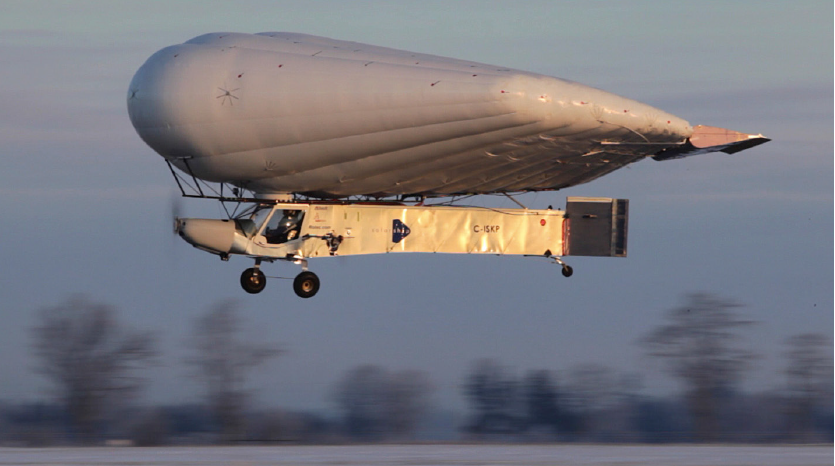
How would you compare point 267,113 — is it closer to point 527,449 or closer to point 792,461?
point 527,449

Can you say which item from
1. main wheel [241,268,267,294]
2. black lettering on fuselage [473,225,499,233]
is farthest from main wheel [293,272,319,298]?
black lettering on fuselage [473,225,499,233]

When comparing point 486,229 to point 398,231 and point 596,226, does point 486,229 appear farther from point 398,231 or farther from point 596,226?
point 596,226

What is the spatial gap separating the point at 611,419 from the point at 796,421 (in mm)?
11040

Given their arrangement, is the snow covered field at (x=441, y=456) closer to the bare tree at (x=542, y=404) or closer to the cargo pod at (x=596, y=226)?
the cargo pod at (x=596, y=226)

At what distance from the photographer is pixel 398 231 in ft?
127

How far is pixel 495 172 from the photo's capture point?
3550 cm

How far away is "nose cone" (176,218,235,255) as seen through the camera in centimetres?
3688

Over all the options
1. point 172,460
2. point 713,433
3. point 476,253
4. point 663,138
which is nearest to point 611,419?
point 713,433

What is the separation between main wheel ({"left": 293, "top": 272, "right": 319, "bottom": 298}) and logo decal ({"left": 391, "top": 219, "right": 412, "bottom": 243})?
273 cm

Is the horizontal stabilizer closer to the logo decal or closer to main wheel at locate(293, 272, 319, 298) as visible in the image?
the logo decal

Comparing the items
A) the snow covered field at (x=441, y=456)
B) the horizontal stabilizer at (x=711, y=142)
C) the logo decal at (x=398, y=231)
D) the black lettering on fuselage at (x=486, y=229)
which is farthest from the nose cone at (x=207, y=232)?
the horizontal stabilizer at (x=711, y=142)

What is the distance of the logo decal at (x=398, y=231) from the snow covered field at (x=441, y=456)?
749 centimetres

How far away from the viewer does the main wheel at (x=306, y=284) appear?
3847cm

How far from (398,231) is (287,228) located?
11.4 feet
